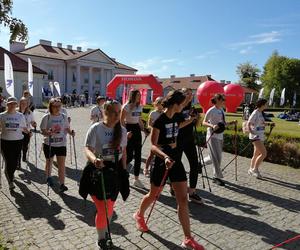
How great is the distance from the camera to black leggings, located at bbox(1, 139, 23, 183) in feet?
22.2

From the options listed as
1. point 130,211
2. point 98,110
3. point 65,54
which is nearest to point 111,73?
point 65,54

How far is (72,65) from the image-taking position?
64000 mm

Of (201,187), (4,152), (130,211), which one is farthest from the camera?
(201,187)

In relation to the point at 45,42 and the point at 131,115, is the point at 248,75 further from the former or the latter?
the point at 131,115

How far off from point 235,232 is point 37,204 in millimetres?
3356

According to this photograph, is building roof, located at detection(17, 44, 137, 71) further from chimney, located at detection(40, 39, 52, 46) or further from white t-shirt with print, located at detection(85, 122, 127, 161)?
white t-shirt with print, located at detection(85, 122, 127, 161)

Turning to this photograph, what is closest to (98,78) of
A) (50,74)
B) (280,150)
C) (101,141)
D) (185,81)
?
(50,74)

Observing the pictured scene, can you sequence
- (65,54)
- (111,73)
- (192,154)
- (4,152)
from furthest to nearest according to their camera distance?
(111,73), (65,54), (4,152), (192,154)

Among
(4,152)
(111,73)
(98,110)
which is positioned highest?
(111,73)

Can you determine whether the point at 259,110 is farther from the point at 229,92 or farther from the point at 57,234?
the point at 229,92

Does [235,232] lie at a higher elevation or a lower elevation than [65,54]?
lower

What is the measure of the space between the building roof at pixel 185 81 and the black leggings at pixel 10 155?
69692 millimetres

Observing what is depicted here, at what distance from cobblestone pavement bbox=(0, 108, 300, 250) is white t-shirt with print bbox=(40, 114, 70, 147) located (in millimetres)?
960

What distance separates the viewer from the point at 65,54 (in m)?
65.2
